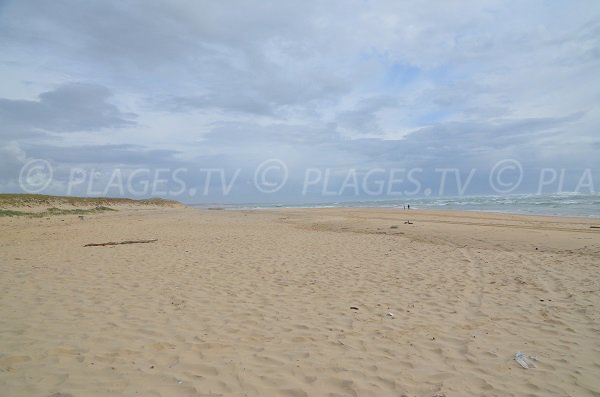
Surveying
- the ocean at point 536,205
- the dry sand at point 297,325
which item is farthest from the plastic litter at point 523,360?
the ocean at point 536,205

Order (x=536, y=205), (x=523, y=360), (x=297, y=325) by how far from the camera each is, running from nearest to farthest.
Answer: (x=523, y=360) → (x=297, y=325) → (x=536, y=205)

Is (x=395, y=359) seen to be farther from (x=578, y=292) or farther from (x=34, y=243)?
(x=34, y=243)

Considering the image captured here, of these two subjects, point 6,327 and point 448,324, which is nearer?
point 6,327

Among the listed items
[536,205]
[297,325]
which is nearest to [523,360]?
[297,325]

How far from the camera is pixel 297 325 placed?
17.4ft

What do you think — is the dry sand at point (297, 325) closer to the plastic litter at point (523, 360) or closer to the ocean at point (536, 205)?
the plastic litter at point (523, 360)

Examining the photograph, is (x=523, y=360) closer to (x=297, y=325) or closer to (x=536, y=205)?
(x=297, y=325)

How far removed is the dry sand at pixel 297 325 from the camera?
3688 mm

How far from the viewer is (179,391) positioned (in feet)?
11.4

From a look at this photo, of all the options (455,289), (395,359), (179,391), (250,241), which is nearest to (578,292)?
(455,289)

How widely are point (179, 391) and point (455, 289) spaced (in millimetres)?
5759

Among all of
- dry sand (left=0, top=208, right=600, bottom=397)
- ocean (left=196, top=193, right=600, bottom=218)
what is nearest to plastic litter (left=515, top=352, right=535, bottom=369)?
dry sand (left=0, top=208, right=600, bottom=397)

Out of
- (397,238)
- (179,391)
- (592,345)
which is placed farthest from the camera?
(397,238)

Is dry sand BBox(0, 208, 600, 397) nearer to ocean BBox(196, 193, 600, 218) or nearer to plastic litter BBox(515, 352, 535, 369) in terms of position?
plastic litter BBox(515, 352, 535, 369)
